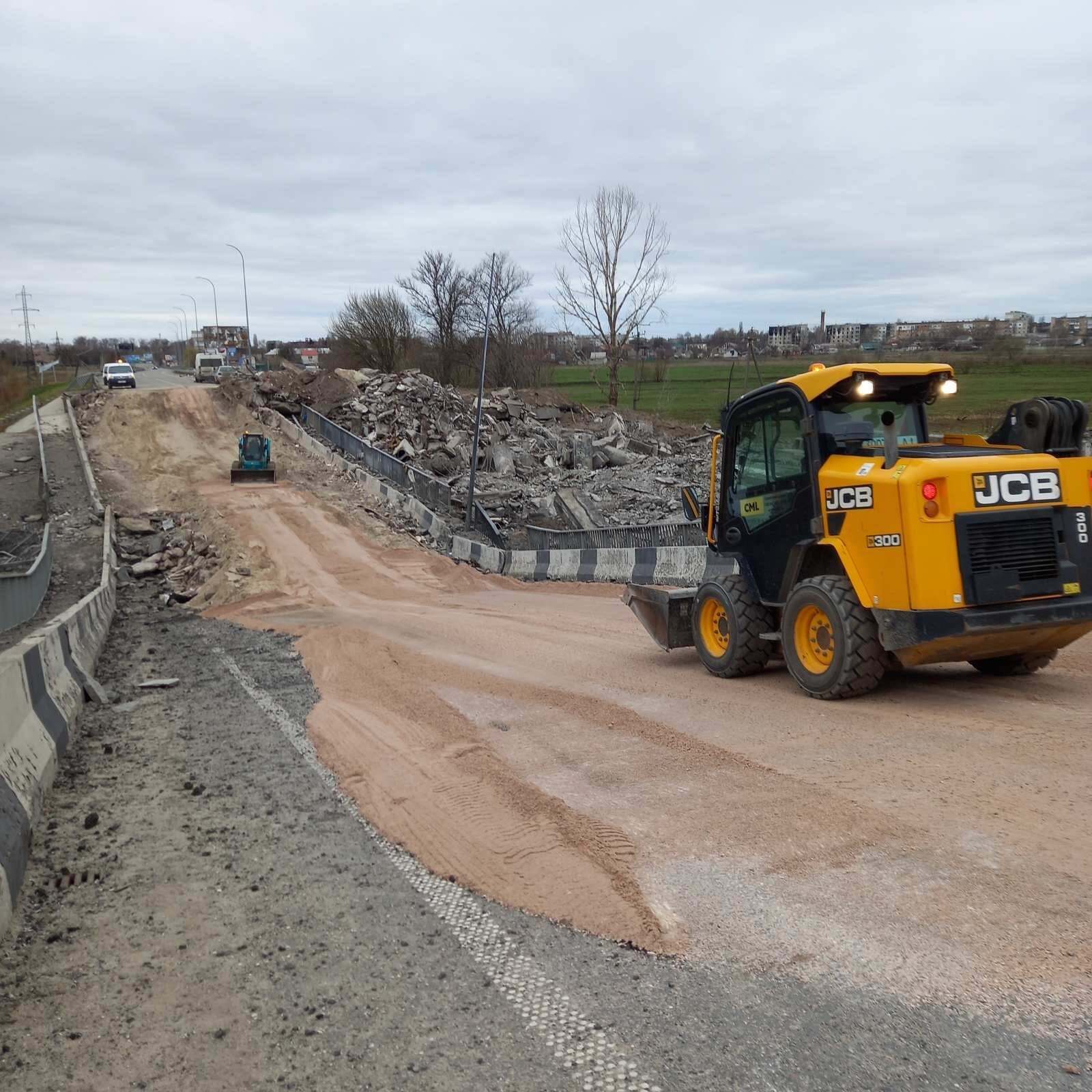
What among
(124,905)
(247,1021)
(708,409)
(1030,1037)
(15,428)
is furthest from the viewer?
(708,409)

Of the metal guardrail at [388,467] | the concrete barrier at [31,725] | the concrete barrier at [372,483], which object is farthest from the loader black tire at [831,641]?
the metal guardrail at [388,467]

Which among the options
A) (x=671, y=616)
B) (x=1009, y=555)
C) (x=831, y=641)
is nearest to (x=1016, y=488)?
(x=1009, y=555)

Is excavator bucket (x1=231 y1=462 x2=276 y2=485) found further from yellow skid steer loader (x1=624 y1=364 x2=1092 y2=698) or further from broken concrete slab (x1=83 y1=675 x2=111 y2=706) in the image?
yellow skid steer loader (x1=624 y1=364 x2=1092 y2=698)

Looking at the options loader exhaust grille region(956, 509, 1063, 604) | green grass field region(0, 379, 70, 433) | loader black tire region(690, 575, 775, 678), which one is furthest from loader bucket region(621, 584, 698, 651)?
green grass field region(0, 379, 70, 433)

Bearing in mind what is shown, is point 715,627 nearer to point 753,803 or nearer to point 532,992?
point 753,803

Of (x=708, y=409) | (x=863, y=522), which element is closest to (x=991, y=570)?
(x=863, y=522)

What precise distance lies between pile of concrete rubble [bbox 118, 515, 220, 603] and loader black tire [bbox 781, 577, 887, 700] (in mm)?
12260

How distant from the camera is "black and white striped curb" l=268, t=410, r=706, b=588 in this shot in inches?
663

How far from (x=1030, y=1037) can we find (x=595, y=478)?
25077mm

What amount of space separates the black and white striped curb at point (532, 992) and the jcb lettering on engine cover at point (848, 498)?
429 cm

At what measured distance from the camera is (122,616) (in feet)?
51.4

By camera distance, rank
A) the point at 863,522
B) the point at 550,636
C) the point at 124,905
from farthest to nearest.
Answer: the point at 550,636 < the point at 863,522 < the point at 124,905

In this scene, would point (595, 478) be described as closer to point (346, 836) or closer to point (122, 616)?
point (122, 616)

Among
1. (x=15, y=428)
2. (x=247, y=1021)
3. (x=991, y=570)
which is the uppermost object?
(x=15, y=428)
